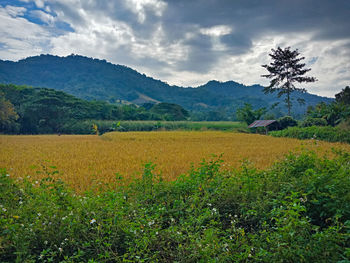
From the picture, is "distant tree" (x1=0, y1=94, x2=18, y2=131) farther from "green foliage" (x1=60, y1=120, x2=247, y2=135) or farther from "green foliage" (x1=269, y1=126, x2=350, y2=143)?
"green foliage" (x1=269, y1=126, x2=350, y2=143)

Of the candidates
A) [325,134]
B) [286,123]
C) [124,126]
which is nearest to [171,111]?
[124,126]

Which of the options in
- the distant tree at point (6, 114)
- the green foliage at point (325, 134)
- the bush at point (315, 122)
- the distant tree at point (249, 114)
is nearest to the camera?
the green foliage at point (325, 134)

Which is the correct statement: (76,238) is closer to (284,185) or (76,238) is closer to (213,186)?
(213,186)

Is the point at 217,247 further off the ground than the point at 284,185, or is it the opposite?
the point at 284,185

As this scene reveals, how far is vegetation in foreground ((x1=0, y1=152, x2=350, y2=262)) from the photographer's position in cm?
270

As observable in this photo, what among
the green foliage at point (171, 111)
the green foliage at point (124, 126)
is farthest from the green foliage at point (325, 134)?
the green foliage at point (171, 111)

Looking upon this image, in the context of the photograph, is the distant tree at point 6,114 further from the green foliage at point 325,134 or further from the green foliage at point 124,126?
the green foliage at point 325,134

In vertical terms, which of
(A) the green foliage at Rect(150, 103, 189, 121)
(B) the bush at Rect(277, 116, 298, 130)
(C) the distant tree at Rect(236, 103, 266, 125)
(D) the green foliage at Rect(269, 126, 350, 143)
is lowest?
(D) the green foliage at Rect(269, 126, 350, 143)

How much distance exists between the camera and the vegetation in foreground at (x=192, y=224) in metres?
2.70

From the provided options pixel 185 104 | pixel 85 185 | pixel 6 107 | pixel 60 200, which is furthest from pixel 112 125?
pixel 185 104

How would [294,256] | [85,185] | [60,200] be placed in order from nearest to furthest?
[294,256] < [60,200] < [85,185]

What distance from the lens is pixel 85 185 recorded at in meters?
7.00

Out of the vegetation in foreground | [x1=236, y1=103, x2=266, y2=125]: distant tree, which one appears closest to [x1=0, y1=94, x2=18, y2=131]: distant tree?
[x1=236, y1=103, x2=266, y2=125]: distant tree

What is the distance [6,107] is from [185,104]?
141 metres
